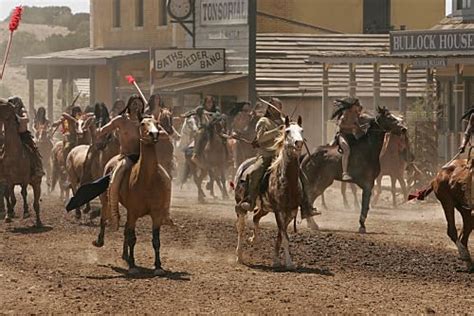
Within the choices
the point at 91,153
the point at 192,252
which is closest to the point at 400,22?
the point at 91,153

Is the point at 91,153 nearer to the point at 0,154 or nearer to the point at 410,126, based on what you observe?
the point at 0,154

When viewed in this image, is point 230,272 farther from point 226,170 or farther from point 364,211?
point 226,170

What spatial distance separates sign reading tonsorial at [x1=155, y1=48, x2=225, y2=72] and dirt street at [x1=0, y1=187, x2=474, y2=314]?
1828 cm

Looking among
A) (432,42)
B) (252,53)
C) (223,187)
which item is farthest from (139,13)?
(223,187)

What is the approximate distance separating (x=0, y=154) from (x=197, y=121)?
8.48 metres

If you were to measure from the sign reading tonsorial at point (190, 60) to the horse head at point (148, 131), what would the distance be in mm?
25516

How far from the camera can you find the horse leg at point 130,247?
61.1 ft

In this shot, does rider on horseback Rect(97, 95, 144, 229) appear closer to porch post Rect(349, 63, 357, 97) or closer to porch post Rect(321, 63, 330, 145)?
porch post Rect(349, 63, 357, 97)

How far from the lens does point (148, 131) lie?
60.3 feet

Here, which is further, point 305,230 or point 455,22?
point 455,22

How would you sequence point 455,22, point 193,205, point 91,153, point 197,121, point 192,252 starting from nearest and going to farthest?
point 192,252 → point 91,153 → point 193,205 → point 197,121 → point 455,22

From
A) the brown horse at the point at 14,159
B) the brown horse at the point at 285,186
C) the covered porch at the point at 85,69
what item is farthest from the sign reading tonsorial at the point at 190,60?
the brown horse at the point at 285,186

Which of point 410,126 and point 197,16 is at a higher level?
point 197,16

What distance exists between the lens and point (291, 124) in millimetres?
18781
